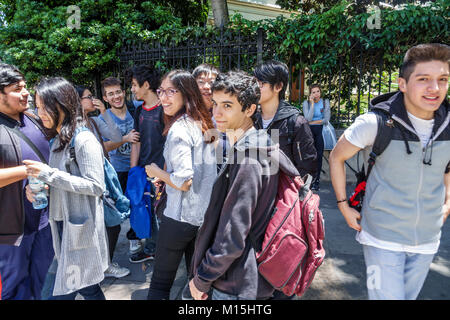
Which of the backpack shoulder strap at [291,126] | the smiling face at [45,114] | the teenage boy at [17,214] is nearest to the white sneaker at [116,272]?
the teenage boy at [17,214]

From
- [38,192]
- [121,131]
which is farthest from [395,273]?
[121,131]

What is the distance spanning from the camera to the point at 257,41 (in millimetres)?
6043

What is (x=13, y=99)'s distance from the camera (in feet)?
7.59

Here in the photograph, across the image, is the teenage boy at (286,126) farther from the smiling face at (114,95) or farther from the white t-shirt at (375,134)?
the smiling face at (114,95)

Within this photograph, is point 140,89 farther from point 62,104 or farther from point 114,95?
point 62,104

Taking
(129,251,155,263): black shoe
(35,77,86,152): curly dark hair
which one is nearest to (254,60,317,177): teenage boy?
(35,77,86,152): curly dark hair

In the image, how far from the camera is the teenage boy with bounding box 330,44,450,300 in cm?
183

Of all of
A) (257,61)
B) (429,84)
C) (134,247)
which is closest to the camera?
(429,84)

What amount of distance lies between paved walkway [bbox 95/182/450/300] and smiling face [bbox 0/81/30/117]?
5.87 feet

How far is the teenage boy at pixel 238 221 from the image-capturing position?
157cm

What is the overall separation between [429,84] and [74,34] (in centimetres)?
708

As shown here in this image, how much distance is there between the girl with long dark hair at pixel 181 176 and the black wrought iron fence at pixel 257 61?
3711mm

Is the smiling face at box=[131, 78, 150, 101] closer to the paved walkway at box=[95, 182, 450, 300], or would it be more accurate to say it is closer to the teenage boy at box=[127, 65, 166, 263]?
the teenage boy at box=[127, 65, 166, 263]

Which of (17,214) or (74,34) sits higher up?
(74,34)
